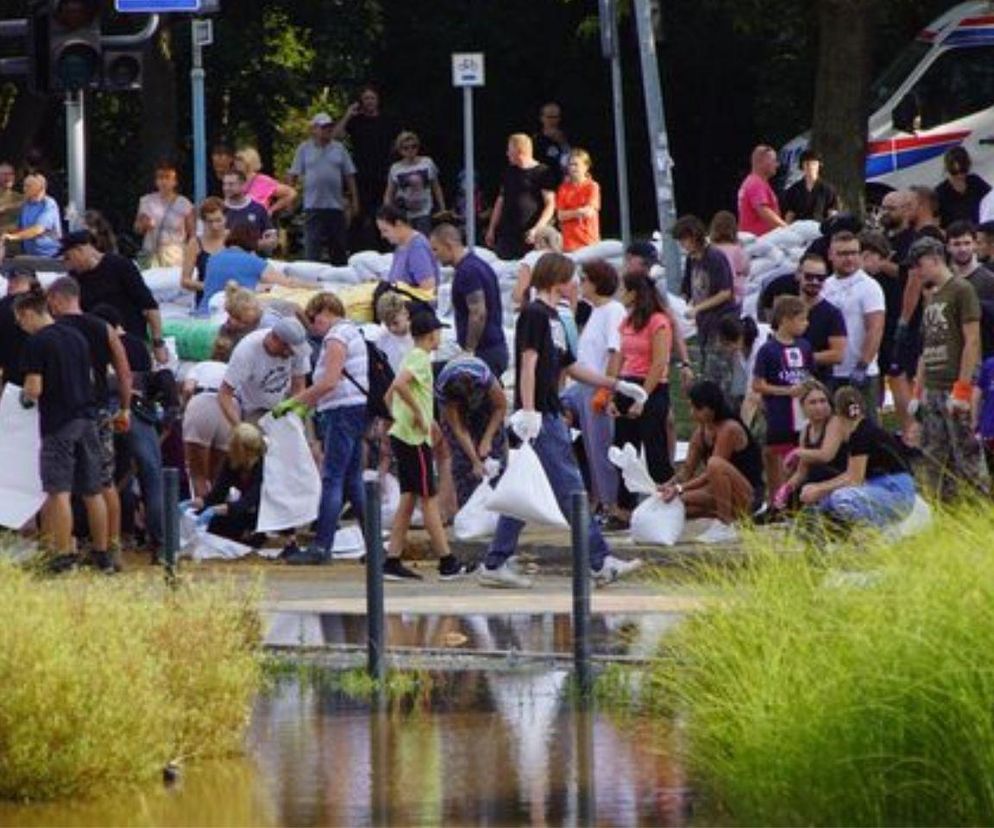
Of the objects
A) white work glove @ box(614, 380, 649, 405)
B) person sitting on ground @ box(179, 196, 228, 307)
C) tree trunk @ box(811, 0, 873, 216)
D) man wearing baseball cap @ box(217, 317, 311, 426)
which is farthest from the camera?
tree trunk @ box(811, 0, 873, 216)

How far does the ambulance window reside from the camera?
34938 mm

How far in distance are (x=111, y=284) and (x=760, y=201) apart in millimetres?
8639

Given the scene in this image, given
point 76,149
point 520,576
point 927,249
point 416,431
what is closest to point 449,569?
point 520,576

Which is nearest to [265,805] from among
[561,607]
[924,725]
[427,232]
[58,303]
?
[924,725]

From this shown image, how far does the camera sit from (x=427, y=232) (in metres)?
30.7

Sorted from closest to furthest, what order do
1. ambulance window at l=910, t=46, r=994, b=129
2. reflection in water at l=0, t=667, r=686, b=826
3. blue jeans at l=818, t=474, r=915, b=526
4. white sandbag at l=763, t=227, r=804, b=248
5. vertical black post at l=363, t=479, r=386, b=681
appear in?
reflection in water at l=0, t=667, r=686, b=826 < vertical black post at l=363, t=479, r=386, b=681 < blue jeans at l=818, t=474, r=915, b=526 < white sandbag at l=763, t=227, r=804, b=248 < ambulance window at l=910, t=46, r=994, b=129

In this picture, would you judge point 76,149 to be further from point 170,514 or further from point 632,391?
point 170,514

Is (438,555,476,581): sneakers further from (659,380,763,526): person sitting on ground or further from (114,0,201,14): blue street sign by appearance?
(114,0,201,14): blue street sign

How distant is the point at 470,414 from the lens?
2044 cm

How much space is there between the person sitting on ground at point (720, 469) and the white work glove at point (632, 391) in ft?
2.31

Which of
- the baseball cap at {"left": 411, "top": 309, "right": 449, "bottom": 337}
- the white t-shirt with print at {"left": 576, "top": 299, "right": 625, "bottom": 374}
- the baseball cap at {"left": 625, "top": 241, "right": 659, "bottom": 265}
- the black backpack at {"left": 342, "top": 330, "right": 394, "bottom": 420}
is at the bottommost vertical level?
the black backpack at {"left": 342, "top": 330, "right": 394, "bottom": 420}

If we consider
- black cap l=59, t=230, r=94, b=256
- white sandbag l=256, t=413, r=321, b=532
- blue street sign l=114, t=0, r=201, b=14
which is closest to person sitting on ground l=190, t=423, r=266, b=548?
white sandbag l=256, t=413, r=321, b=532

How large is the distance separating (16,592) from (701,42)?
93.8 feet

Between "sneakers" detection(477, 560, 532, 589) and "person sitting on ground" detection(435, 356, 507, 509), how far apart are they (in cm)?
120
